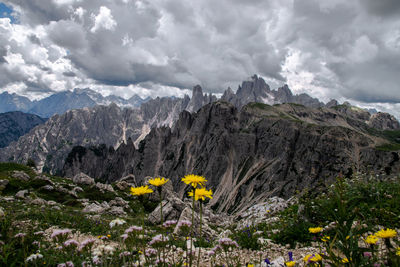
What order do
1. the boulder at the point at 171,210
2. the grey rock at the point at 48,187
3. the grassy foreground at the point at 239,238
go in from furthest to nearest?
1. the grey rock at the point at 48,187
2. the boulder at the point at 171,210
3. the grassy foreground at the point at 239,238

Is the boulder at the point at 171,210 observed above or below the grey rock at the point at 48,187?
above

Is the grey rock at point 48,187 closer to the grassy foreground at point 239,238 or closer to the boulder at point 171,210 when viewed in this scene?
the boulder at point 171,210

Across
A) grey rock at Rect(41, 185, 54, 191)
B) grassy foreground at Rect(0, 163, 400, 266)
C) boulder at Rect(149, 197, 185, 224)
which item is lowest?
grey rock at Rect(41, 185, 54, 191)

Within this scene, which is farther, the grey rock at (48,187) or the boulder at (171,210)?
the grey rock at (48,187)

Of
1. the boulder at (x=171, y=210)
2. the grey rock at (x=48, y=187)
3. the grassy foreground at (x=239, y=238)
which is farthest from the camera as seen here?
the grey rock at (x=48, y=187)

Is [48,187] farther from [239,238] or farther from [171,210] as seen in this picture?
[239,238]

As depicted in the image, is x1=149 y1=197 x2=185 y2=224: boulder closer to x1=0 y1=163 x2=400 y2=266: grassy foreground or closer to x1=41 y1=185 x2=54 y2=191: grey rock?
x1=0 y1=163 x2=400 y2=266: grassy foreground

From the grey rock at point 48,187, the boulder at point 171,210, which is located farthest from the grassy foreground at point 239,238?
the grey rock at point 48,187

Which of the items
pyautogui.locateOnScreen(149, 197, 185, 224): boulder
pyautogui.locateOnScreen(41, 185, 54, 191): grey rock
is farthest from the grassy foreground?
pyautogui.locateOnScreen(41, 185, 54, 191): grey rock

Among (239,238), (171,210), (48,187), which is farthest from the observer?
(48,187)

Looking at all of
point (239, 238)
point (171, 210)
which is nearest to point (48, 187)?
Answer: point (171, 210)

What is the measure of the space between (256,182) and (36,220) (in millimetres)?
158726

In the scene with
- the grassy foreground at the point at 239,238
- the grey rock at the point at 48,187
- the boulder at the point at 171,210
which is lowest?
the grey rock at the point at 48,187

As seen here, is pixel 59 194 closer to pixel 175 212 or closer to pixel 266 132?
pixel 175 212
